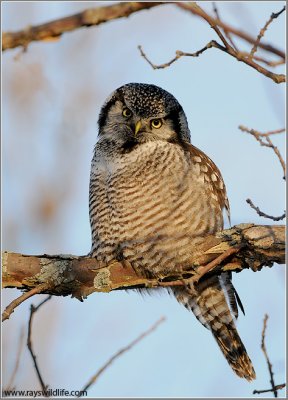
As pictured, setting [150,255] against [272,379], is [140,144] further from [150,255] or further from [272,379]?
[272,379]

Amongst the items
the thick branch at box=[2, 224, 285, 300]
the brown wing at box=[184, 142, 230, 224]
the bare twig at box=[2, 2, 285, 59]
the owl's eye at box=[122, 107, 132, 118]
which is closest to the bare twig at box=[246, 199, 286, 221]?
the thick branch at box=[2, 224, 285, 300]

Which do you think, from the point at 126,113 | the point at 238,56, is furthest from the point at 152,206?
the point at 238,56

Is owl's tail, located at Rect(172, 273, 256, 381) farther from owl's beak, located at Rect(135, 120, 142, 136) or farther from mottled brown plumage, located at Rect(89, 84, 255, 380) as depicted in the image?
owl's beak, located at Rect(135, 120, 142, 136)

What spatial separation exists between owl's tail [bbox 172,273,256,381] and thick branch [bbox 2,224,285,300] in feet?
1.53

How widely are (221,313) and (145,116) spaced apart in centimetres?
162

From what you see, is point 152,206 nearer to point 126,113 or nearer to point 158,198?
point 158,198

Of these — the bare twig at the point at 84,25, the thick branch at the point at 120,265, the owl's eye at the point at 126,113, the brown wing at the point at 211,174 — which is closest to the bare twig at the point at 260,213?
the thick branch at the point at 120,265

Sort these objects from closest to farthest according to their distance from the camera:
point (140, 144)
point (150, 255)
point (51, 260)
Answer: point (51, 260), point (150, 255), point (140, 144)

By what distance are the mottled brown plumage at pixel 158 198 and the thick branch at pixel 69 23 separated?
273 cm

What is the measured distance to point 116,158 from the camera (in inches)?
190

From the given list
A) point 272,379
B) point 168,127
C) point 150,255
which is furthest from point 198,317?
point 272,379

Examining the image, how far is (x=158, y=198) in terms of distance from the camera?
177 inches

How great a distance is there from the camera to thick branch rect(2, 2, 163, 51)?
1709mm

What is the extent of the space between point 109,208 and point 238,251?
46.1 inches
